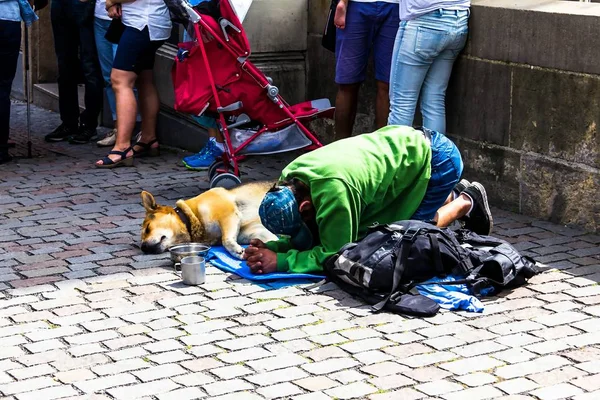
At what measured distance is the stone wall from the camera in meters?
7.05

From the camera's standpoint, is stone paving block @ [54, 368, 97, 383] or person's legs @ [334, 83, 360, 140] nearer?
stone paving block @ [54, 368, 97, 383]

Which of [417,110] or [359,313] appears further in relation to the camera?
[417,110]

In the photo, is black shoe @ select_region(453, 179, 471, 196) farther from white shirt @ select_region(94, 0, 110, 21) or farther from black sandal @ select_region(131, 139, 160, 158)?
white shirt @ select_region(94, 0, 110, 21)

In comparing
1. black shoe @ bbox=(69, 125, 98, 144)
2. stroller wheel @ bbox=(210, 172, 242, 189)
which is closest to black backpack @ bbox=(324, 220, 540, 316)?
stroller wheel @ bbox=(210, 172, 242, 189)

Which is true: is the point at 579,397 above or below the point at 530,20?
below

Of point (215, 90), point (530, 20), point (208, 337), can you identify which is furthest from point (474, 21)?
point (208, 337)

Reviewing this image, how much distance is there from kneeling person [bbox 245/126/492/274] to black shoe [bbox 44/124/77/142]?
4.52 meters

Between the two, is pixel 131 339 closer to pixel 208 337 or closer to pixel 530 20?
pixel 208 337

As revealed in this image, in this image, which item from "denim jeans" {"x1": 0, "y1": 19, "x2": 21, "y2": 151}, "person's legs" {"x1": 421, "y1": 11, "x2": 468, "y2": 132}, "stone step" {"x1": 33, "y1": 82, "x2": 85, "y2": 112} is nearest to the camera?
"person's legs" {"x1": 421, "y1": 11, "x2": 468, "y2": 132}

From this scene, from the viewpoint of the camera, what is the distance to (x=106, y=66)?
9977mm

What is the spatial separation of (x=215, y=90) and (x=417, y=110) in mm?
1473

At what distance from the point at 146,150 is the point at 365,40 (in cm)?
231

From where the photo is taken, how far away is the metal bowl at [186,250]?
254 inches

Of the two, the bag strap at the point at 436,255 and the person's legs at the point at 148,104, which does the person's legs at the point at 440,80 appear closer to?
the bag strap at the point at 436,255
